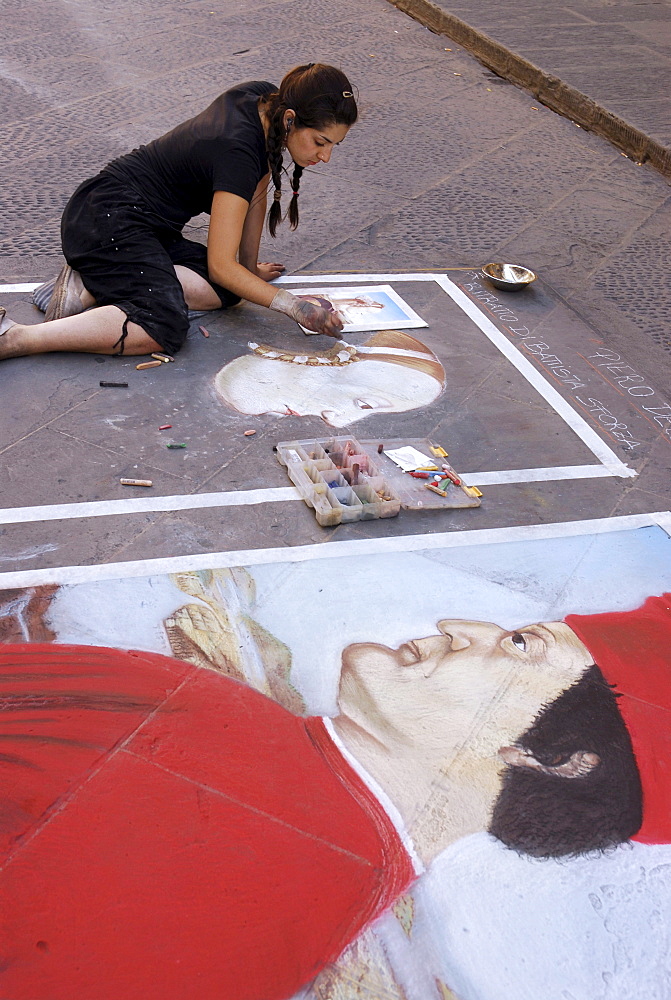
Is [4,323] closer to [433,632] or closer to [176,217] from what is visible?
[176,217]

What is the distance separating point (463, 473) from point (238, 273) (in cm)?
129

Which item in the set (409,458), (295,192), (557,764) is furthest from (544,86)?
(557,764)

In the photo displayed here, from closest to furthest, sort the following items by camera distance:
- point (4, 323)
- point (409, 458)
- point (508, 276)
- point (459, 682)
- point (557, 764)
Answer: point (557, 764) → point (459, 682) → point (409, 458) → point (4, 323) → point (508, 276)

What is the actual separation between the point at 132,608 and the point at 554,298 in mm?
3229

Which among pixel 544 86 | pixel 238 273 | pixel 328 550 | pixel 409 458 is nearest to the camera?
pixel 328 550

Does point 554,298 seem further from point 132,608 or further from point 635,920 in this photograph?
point 635,920

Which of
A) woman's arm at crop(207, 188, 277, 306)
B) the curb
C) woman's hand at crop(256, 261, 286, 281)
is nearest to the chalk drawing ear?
woman's arm at crop(207, 188, 277, 306)

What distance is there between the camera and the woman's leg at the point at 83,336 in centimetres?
353

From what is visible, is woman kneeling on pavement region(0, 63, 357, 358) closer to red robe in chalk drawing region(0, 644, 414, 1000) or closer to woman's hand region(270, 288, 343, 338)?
woman's hand region(270, 288, 343, 338)

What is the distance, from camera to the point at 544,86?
8180mm

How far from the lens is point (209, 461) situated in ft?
10.5

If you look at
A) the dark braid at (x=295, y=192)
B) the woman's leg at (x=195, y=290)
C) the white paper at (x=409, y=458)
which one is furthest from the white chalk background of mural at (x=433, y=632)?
the dark braid at (x=295, y=192)

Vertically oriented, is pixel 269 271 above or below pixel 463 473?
above

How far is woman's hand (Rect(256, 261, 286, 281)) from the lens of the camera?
172 inches
